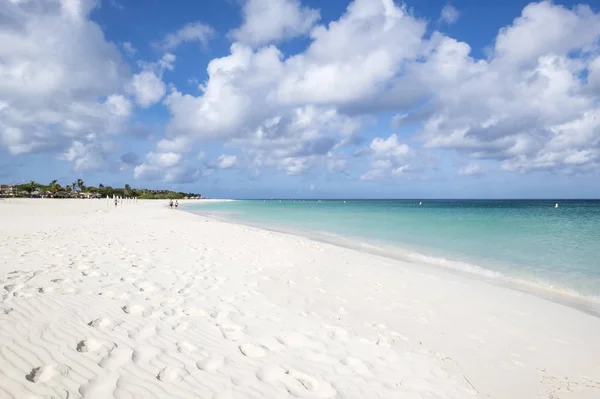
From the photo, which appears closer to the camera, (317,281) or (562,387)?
(562,387)

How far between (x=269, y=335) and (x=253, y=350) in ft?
1.79

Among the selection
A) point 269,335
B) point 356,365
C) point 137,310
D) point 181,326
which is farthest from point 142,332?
point 356,365

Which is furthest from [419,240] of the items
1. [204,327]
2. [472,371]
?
[204,327]

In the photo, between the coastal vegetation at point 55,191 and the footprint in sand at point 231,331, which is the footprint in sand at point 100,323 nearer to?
the footprint in sand at point 231,331

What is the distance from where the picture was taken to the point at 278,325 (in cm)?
488

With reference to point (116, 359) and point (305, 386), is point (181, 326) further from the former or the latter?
point (305, 386)

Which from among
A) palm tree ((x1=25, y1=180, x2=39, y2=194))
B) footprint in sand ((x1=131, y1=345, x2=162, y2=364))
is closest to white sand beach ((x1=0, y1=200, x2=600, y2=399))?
footprint in sand ((x1=131, y1=345, x2=162, y2=364))

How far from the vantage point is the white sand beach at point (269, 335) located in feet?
10.6

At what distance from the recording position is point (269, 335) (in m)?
4.48

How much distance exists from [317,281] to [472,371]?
4272mm

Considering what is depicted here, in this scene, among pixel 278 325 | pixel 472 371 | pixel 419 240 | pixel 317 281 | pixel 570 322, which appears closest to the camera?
pixel 472 371

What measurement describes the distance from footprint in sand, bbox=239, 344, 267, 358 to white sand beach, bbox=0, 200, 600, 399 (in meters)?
0.03

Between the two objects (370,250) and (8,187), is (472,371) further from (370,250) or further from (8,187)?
→ (8,187)

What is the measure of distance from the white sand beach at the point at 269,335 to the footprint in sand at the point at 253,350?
0.03m
